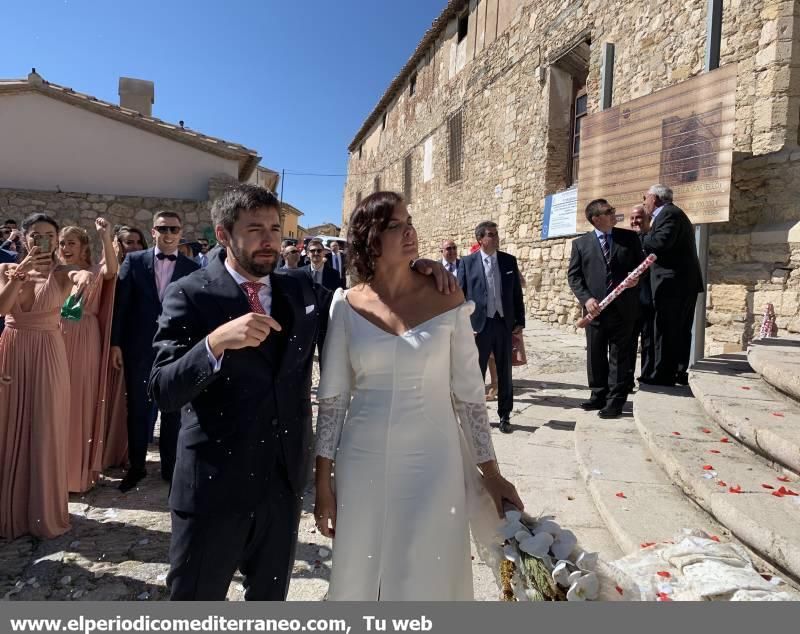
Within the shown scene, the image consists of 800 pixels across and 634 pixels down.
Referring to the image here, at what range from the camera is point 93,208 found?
12.3m

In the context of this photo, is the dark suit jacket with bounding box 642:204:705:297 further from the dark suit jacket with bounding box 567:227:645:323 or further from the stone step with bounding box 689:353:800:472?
the stone step with bounding box 689:353:800:472

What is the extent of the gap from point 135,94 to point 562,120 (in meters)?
12.9

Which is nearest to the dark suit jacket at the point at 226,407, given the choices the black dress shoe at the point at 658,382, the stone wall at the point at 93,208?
the black dress shoe at the point at 658,382

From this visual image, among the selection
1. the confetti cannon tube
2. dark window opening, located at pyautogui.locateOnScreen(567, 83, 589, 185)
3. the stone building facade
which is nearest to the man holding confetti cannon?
the confetti cannon tube

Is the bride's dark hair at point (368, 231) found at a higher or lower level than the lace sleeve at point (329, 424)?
higher

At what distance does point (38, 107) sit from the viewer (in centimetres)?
1209

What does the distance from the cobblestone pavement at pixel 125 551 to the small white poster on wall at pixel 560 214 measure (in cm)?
641

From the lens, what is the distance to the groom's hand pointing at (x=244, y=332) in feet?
4.90

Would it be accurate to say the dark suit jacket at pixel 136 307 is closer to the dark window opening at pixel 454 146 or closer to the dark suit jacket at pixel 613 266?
the dark suit jacket at pixel 613 266

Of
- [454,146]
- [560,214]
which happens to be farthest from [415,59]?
[560,214]

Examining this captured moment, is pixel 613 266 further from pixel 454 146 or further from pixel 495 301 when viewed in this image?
pixel 454 146
